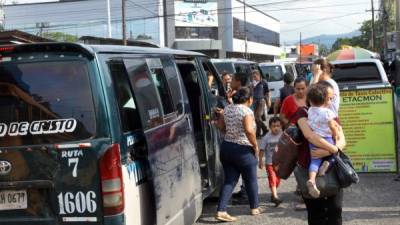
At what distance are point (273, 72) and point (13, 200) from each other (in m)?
18.8

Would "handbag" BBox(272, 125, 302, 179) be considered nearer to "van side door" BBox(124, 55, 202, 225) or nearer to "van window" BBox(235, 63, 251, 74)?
"van side door" BBox(124, 55, 202, 225)

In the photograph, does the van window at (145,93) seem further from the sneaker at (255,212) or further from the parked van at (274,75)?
the parked van at (274,75)

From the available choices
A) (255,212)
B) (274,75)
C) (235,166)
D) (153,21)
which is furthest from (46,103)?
(153,21)

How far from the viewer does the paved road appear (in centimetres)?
671

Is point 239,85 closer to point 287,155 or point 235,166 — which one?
point 235,166

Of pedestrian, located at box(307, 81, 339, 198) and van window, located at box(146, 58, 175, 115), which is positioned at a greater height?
van window, located at box(146, 58, 175, 115)

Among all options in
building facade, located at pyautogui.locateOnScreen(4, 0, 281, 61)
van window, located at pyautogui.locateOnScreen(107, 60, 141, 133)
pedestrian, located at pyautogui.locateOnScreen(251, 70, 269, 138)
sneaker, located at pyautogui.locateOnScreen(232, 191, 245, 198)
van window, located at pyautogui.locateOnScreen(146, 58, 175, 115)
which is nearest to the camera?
van window, located at pyautogui.locateOnScreen(107, 60, 141, 133)

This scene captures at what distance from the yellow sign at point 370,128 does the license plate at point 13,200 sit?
6.01 m

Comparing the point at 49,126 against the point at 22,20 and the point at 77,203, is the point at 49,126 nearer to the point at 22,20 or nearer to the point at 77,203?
the point at 77,203

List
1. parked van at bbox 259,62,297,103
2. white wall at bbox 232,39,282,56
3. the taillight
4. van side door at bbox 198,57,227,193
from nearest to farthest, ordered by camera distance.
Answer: the taillight < van side door at bbox 198,57,227,193 < parked van at bbox 259,62,297,103 < white wall at bbox 232,39,282,56

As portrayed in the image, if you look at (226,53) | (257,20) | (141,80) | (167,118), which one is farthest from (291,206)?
(257,20)

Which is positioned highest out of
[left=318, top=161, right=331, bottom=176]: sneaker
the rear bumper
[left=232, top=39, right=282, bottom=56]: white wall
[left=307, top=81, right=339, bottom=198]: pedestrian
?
[left=232, top=39, right=282, bottom=56]: white wall

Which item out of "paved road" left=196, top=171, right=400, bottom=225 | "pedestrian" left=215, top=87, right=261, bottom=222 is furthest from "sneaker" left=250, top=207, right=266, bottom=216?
"pedestrian" left=215, top=87, right=261, bottom=222

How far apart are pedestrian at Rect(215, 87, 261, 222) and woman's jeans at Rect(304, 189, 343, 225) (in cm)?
177
